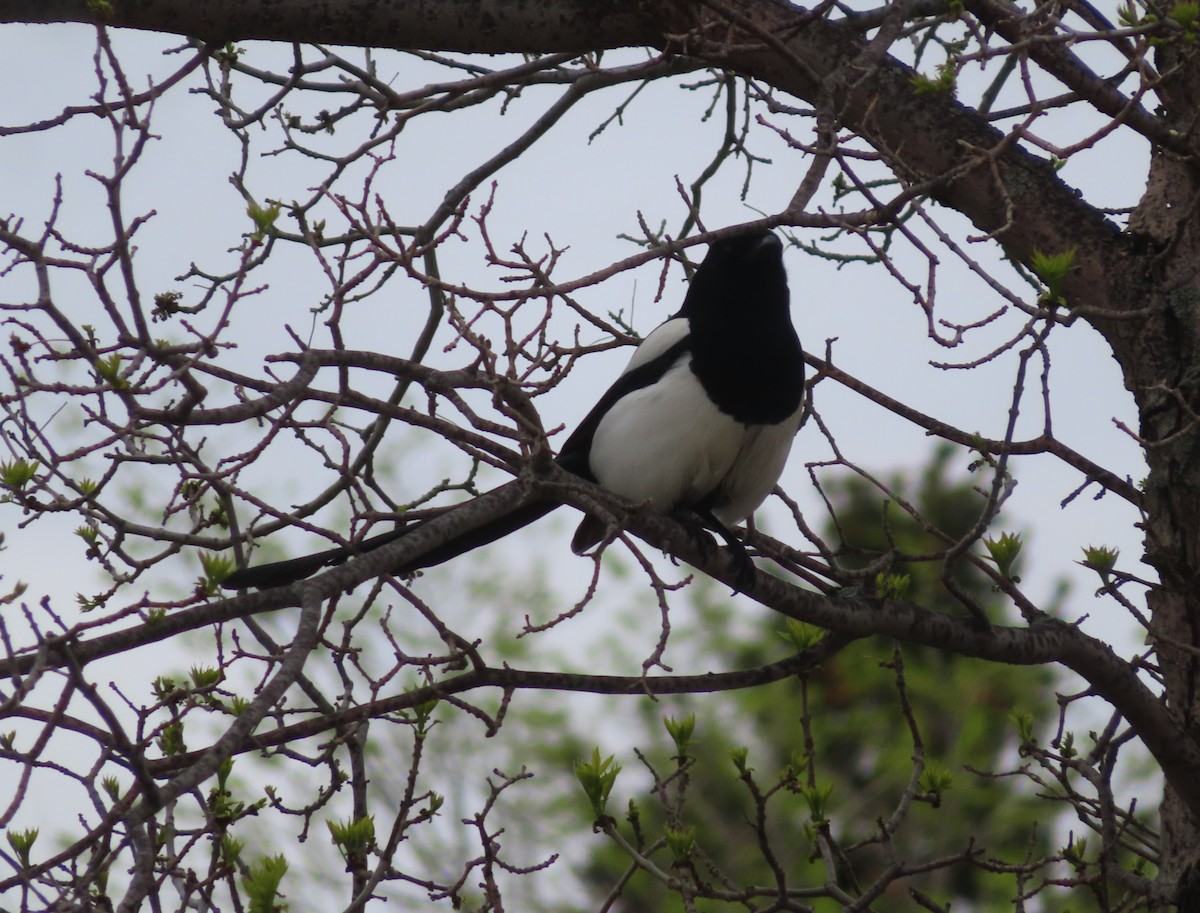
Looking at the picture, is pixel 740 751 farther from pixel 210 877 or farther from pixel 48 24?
pixel 48 24

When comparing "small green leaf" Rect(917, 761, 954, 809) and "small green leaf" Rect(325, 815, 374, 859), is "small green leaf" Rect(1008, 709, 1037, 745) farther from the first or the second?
"small green leaf" Rect(325, 815, 374, 859)

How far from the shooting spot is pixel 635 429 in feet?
11.8

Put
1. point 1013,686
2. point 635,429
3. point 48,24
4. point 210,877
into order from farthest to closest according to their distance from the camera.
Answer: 1. point 1013,686
2. point 635,429
3. point 48,24
4. point 210,877

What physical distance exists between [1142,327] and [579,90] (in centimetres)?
161

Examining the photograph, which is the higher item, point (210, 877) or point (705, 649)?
point (705, 649)

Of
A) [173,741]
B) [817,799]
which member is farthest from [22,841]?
[817,799]

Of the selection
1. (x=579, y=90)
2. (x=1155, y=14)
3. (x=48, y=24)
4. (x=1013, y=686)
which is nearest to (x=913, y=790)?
(x=1155, y=14)

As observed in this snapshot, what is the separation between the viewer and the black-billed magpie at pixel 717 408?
3.52 meters

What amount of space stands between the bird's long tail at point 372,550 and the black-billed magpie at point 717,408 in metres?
0.01

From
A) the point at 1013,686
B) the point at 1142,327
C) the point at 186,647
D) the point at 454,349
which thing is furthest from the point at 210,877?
the point at 186,647

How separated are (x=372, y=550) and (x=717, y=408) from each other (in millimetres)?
1309

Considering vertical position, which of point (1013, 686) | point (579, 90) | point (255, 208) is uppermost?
point (1013, 686)

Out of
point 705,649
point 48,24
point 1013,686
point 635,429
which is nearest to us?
point 48,24

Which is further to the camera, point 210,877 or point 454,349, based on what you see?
point 454,349
